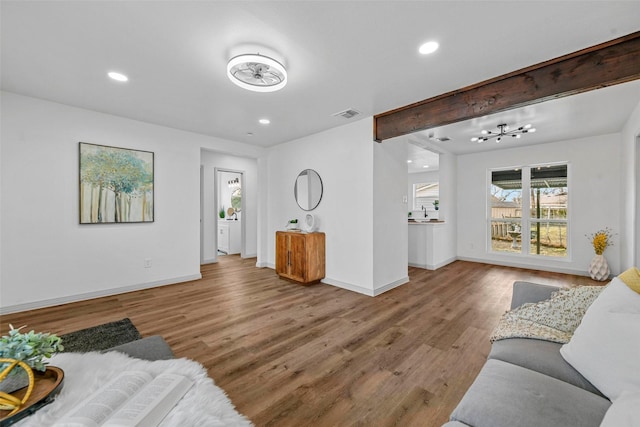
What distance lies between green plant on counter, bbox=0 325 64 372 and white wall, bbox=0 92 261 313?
Answer: 306 centimetres

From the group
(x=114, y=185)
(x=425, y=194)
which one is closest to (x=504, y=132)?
(x=425, y=194)

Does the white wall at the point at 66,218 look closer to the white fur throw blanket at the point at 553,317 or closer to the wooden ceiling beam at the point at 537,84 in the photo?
the wooden ceiling beam at the point at 537,84

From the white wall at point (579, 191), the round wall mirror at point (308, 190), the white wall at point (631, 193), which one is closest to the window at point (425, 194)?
the white wall at point (579, 191)

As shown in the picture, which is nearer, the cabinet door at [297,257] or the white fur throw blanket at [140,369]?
the white fur throw blanket at [140,369]

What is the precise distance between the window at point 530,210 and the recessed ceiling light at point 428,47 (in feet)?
16.0

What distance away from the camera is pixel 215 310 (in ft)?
10.2

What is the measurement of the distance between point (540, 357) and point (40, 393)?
218 cm

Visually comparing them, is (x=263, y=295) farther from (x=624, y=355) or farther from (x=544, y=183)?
(x=544, y=183)

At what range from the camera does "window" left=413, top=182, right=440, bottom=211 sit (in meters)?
9.14

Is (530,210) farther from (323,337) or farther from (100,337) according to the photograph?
(100,337)

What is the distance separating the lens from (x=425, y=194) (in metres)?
9.41

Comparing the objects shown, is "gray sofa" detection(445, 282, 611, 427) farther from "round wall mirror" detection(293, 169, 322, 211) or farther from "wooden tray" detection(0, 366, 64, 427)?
"round wall mirror" detection(293, 169, 322, 211)

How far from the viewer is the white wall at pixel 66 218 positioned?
298cm

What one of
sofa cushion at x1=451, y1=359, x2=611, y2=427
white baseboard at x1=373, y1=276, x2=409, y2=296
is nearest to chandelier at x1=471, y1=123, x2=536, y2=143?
white baseboard at x1=373, y1=276, x2=409, y2=296
